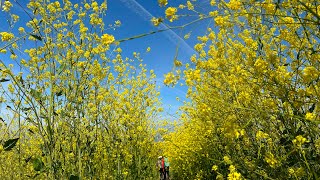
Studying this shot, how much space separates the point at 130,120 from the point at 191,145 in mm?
3479

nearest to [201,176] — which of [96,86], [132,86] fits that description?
[132,86]

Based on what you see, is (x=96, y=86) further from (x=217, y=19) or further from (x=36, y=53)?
(x=217, y=19)

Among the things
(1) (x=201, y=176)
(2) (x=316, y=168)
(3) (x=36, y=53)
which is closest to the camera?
(2) (x=316, y=168)

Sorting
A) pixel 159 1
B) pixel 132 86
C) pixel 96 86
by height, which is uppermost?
pixel 132 86

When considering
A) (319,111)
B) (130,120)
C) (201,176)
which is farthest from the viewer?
(201,176)

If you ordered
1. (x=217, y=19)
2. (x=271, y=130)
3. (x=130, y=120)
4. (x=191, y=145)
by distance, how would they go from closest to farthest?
1. (x=271, y=130)
2. (x=217, y=19)
3. (x=130, y=120)
4. (x=191, y=145)

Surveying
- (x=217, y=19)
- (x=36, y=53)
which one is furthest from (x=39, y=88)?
(x=217, y=19)

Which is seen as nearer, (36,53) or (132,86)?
(36,53)

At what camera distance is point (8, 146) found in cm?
184

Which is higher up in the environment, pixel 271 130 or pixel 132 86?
pixel 132 86

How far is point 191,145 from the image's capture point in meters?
8.98

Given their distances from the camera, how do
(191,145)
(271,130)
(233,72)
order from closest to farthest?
(271,130), (233,72), (191,145)

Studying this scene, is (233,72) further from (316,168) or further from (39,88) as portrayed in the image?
(39,88)

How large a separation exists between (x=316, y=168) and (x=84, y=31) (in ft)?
9.07
